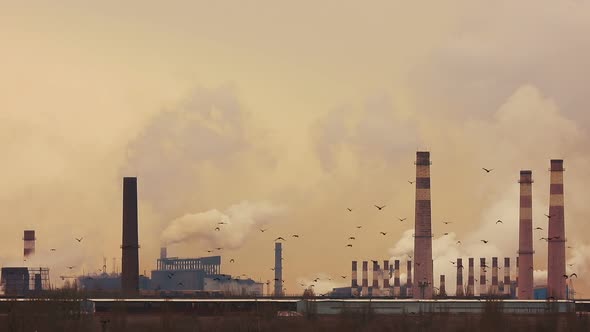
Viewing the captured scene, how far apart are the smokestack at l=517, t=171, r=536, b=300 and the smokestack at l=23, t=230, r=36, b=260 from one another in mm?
61637

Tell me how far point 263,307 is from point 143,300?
12854 mm

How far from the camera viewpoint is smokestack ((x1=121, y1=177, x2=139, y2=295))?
11556cm

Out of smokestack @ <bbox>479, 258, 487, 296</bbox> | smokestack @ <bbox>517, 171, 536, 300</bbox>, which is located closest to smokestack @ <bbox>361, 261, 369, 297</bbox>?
smokestack @ <bbox>479, 258, 487, 296</bbox>

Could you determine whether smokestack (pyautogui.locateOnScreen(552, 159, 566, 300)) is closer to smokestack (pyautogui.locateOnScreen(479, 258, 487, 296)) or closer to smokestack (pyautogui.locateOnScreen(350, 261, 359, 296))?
smokestack (pyautogui.locateOnScreen(479, 258, 487, 296))

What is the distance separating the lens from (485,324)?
6969 centimetres

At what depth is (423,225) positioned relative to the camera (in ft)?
433

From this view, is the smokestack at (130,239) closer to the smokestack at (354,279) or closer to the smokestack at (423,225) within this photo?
the smokestack at (423,225)

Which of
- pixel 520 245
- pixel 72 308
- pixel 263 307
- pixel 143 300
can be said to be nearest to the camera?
pixel 72 308

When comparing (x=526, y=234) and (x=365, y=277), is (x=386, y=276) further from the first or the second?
(x=526, y=234)

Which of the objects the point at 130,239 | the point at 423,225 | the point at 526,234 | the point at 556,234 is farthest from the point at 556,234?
the point at 130,239

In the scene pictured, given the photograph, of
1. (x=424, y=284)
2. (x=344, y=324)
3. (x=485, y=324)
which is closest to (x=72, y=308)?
(x=344, y=324)

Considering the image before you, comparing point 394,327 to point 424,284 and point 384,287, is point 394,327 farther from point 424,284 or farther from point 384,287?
point 384,287

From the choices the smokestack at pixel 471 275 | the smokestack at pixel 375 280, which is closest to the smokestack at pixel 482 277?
the smokestack at pixel 471 275

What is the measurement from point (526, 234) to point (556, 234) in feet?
15.2
